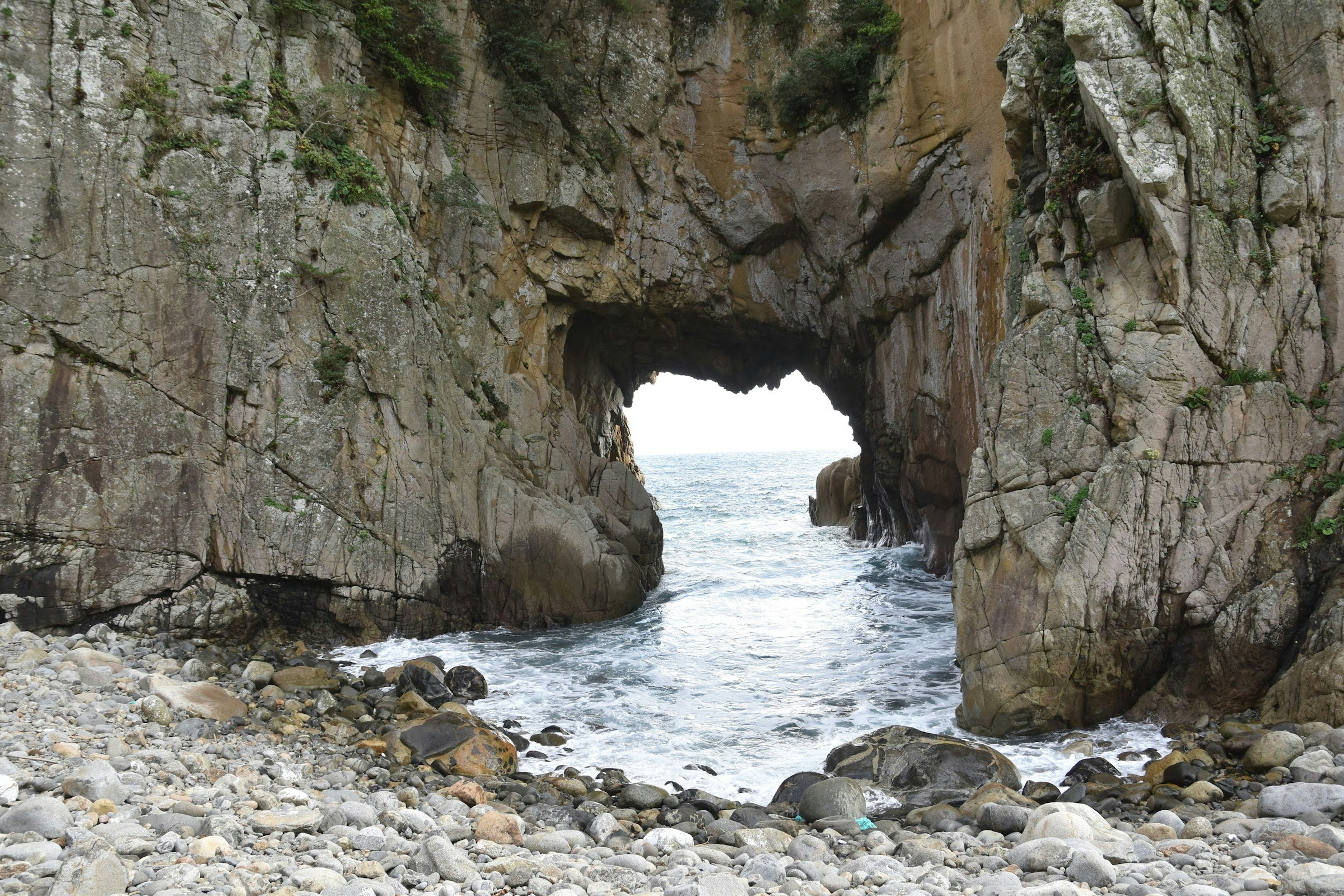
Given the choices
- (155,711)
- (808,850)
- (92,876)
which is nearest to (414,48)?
(155,711)

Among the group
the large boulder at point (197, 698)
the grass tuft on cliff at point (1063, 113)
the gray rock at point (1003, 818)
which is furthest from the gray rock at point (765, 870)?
the grass tuft on cliff at point (1063, 113)

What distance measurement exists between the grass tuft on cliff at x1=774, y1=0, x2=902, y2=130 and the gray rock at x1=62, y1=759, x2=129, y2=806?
1768 centimetres

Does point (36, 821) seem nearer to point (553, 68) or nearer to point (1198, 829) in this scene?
point (1198, 829)

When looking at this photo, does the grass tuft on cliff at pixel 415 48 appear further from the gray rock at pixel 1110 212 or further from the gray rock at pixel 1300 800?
the gray rock at pixel 1300 800

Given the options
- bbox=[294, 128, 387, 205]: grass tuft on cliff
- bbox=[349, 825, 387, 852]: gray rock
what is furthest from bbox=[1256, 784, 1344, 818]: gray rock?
bbox=[294, 128, 387, 205]: grass tuft on cliff

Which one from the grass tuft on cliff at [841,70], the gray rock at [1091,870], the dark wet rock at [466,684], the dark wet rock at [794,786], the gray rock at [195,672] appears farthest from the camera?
the grass tuft on cliff at [841,70]

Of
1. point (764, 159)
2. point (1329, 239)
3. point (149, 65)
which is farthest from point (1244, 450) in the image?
point (149, 65)

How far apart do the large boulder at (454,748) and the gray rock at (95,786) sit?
9.79ft

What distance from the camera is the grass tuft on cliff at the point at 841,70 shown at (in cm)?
1750

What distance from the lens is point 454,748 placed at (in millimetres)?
8477

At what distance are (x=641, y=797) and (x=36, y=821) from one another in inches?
184

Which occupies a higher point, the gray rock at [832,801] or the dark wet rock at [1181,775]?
the dark wet rock at [1181,775]

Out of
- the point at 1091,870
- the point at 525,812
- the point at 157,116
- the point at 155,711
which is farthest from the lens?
the point at 157,116

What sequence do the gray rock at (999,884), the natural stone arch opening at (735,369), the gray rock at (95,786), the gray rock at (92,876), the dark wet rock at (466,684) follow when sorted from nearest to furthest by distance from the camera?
the gray rock at (92,876), the gray rock at (999,884), the gray rock at (95,786), the dark wet rock at (466,684), the natural stone arch opening at (735,369)
